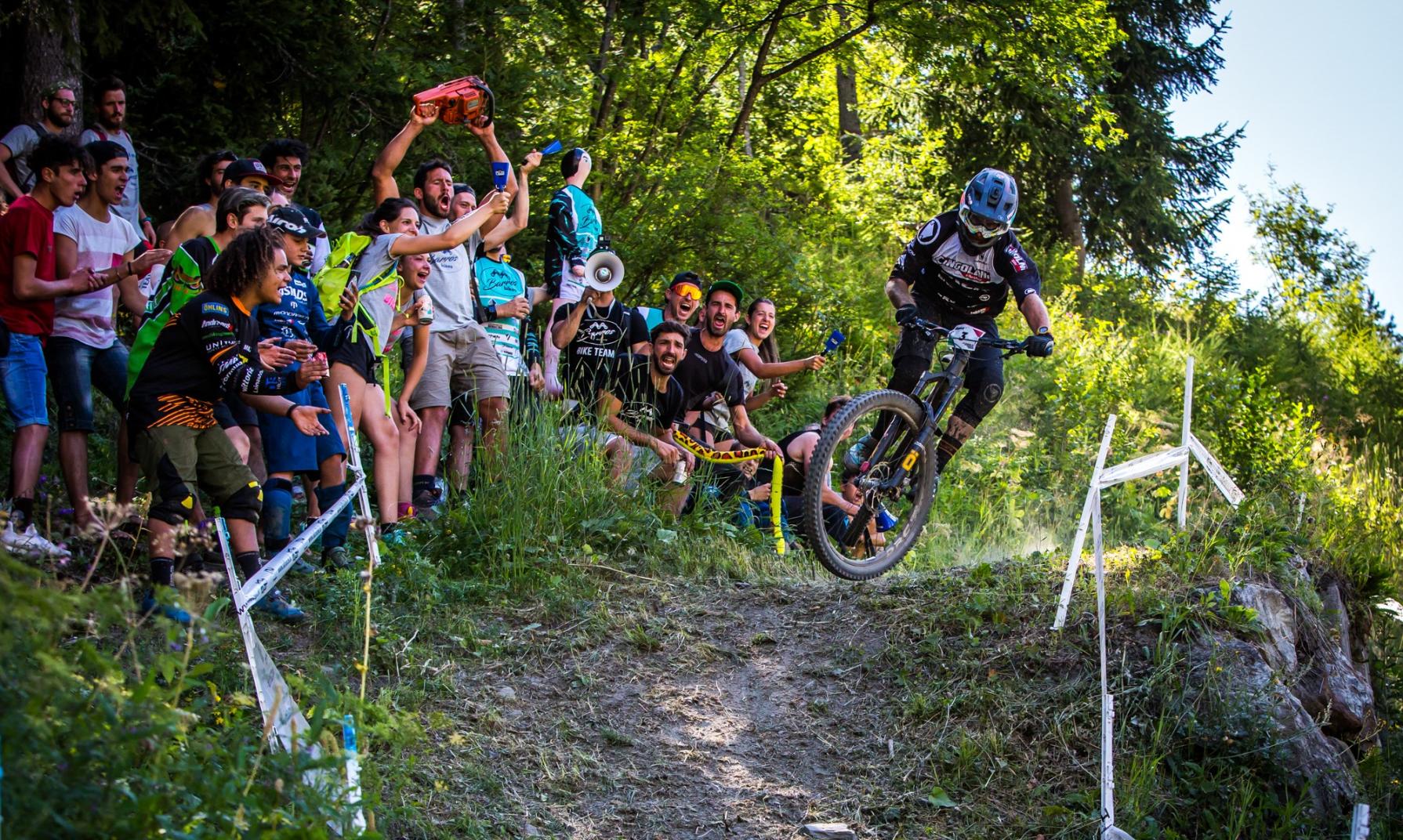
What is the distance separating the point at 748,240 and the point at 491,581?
19.1ft

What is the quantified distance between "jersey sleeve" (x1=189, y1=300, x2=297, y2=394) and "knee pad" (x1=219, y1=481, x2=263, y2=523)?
45 centimetres

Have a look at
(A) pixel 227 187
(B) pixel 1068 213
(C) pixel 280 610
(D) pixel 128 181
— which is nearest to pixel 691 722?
(C) pixel 280 610

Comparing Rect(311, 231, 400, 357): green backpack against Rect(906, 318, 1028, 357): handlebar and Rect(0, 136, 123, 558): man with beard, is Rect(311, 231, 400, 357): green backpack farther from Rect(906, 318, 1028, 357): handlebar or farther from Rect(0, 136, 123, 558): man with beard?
Rect(906, 318, 1028, 357): handlebar

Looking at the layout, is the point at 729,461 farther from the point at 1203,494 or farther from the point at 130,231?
the point at 1203,494

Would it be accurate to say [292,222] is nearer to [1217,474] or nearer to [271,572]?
[271,572]

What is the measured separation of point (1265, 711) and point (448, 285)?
4.98m

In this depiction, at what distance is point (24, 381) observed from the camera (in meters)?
6.39

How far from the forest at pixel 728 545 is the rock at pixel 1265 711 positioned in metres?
0.04

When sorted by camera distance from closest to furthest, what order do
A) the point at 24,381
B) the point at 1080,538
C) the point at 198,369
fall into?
the point at 198,369 → the point at 1080,538 → the point at 24,381

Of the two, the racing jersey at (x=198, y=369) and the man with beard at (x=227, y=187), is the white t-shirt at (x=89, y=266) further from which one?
the racing jersey at (x=198, y=369)

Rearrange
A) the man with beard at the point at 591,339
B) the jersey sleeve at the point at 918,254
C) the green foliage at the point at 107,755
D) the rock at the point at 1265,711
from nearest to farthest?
1. the green foliage at the point at 107,755
2. the rock at the point at 1265,711
3. the jersey sleeve at the point at 918,254
4. the man with beard at the point at 591,339

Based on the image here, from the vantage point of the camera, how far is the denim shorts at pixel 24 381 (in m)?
6.35

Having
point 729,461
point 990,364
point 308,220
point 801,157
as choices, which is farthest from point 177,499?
point 801,157

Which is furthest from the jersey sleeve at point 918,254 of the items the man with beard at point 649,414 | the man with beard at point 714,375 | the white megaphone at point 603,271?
the white megaphone at point 603,271
